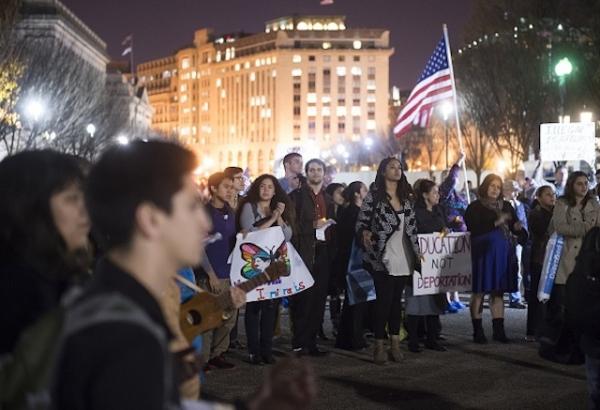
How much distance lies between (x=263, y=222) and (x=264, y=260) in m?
0.44

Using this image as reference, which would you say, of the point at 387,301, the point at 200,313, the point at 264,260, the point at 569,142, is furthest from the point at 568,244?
the point at 569,142

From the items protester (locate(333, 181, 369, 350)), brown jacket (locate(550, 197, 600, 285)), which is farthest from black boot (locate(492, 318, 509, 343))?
brown jacket (locate(550, 197, 600, 285))

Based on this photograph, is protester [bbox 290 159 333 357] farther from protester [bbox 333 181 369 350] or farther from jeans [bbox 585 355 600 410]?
jeans [bbox 585 355 600 410]

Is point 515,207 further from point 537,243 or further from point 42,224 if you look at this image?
point 42,224

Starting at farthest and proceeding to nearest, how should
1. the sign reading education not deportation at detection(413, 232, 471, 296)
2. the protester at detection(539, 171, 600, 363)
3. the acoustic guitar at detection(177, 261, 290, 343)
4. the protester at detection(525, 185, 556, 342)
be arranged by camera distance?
the protester at detection(525, 185, 556, 342) → the sign reading education not deportation at detection(413, 232, 471, 296) → the protester at detection(539, 171, 600, 363) → the acoustic guitar at detection(177, 261, 290, 343)

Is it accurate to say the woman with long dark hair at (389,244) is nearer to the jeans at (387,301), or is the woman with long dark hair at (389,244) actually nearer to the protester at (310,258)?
the jeans at (387,301)

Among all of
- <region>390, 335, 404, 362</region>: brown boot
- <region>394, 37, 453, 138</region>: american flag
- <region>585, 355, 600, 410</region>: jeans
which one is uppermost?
<region>394, 37, 453, 138</region>: american flag

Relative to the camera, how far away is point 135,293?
2316 millimetres

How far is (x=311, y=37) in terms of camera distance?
189875mm

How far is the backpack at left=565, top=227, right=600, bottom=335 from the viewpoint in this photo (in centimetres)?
595

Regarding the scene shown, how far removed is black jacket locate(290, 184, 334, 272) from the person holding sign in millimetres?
2296

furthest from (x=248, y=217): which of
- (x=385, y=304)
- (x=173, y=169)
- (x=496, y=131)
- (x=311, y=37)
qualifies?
(x=311, y=37)

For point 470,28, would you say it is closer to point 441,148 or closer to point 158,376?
point 158,376

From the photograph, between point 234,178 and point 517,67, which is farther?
point 517,67
